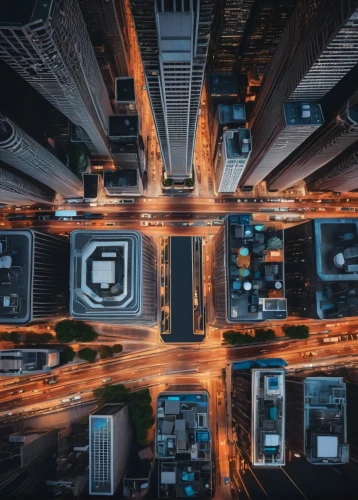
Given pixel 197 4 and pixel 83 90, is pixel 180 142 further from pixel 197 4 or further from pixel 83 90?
pixel 197 4

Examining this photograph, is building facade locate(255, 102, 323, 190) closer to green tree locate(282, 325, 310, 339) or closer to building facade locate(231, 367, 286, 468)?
building facade locate(231, 367, 286, 468)

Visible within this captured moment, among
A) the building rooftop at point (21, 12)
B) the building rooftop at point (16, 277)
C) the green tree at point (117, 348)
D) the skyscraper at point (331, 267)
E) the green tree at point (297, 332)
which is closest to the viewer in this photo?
the building rooftop at point (21, 12)

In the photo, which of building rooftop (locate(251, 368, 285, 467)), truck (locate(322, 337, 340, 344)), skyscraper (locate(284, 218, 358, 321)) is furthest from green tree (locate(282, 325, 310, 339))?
building rooftop (locate(251, 368, 285, 467))

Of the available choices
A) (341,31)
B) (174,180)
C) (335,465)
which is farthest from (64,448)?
(341,31)

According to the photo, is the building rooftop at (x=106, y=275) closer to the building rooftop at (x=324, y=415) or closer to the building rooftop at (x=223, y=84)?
the building rooftop at (x=223, y=84)

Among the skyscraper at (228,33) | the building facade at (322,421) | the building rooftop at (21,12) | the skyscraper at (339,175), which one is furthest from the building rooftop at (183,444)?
the skyscraper at (228,33)
